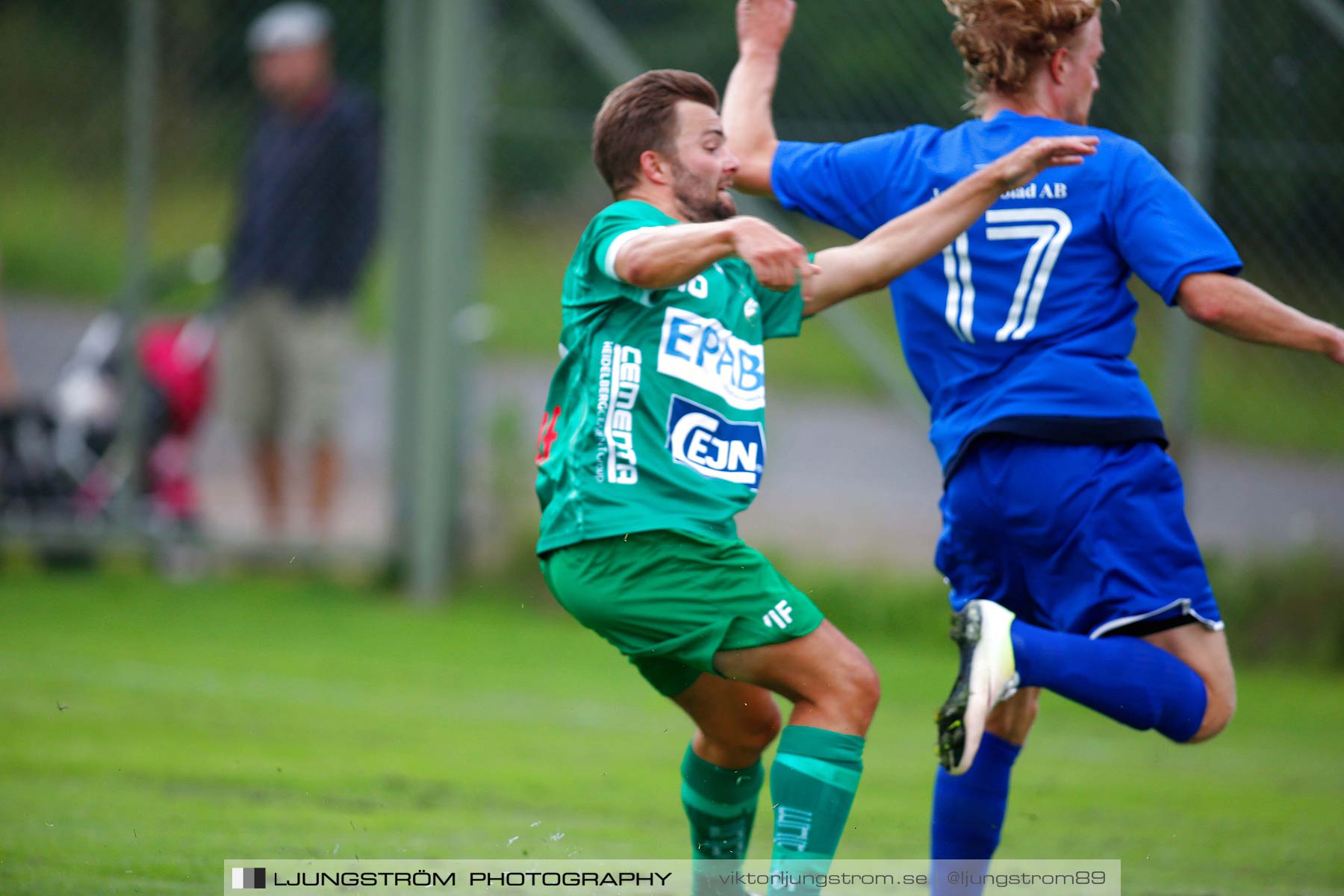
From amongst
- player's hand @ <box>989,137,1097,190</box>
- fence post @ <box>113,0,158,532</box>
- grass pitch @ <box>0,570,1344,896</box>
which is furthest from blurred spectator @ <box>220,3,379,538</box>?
player's hand @ <box>989,137,1097,190</box>

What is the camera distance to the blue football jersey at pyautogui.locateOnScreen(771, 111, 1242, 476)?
3.55m

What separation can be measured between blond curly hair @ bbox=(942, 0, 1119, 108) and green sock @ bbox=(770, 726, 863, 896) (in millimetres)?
1557

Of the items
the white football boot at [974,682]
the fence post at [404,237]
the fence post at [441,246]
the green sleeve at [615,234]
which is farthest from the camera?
the fence post at [404,237]

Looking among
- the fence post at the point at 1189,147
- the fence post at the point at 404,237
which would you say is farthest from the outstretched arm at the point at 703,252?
the fence post at the point at 404,237

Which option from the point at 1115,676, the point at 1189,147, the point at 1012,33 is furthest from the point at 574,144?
the point at 1115,676

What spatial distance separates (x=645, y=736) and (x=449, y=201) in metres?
3.94

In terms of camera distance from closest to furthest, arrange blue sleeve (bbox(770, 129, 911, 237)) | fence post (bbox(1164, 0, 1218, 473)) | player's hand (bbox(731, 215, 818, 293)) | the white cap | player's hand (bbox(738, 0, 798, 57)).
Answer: player's hand (bbox(731, 215, 818, 293)) < blue sleeve (bbox(770, 129, 911, 237)) < player's hand (bbox(738, 0, 798, 57)) < fence post (bbox(1164, 0, 1218, 473)) < the white cap

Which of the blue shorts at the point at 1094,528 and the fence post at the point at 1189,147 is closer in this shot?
the blue shorts at the point at 1094,528

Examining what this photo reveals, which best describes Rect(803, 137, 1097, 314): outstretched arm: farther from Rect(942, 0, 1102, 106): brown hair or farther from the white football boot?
the white football boot

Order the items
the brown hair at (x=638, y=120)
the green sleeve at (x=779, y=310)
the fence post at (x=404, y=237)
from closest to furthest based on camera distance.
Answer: the brown hair at (x=638, y=120) < the green sleeve at (x=779, y=310) < the fence post at (x=404, y=237)

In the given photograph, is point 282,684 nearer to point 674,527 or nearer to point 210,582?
point 210,582

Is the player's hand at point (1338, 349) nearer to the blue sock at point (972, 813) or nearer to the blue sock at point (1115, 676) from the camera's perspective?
the blue sock at point (1115, 676)

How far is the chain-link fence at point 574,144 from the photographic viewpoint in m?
8.38

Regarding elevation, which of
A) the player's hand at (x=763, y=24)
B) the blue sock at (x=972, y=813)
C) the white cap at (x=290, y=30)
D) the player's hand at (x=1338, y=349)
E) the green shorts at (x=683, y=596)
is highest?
the player's hand at (x=763, y=24)
